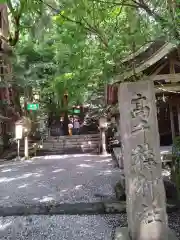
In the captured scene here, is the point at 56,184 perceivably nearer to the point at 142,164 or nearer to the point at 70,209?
the point at 70,209

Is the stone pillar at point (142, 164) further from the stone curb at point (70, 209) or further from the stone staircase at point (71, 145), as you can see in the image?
the stone staircase at point (71, 145)

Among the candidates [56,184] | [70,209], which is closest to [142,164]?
[70,209]

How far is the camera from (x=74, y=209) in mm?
5008

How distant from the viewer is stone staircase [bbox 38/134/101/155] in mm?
15781

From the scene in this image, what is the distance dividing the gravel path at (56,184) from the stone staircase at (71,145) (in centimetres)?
572

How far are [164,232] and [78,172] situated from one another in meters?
5.68

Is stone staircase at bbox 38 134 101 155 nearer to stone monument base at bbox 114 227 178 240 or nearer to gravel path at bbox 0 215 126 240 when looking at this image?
gravel path at bbox 0 215 126 240

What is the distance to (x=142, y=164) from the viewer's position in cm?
348

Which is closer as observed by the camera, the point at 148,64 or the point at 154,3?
the point at 154,3

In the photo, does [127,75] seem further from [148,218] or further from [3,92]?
[3,92]

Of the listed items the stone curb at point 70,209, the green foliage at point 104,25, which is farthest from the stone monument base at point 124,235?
the green foliage at point 104,25

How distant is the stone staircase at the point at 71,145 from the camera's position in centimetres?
1578

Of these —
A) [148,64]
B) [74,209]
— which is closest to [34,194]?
[74,209]

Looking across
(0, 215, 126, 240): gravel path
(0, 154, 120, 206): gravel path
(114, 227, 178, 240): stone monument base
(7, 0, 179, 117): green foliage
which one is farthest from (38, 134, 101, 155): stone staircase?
(114, 227, 178, 240): stone monument base
